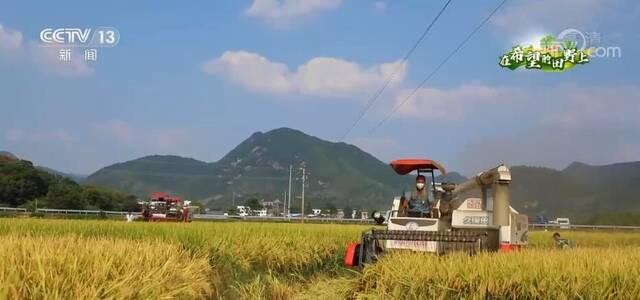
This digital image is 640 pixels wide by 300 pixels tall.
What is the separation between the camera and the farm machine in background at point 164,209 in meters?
41.1

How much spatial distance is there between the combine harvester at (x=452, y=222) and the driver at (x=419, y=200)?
2.0 inches

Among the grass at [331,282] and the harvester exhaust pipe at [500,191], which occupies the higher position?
the harvester exhaust pipe at [500,191]

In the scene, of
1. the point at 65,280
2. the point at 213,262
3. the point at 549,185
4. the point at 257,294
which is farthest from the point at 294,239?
the point at 549,185

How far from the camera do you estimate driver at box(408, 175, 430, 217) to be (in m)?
12.3

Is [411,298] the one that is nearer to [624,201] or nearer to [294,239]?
[294,239]

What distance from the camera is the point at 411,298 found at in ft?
25.6

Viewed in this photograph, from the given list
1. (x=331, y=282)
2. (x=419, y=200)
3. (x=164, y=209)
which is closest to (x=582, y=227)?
(x=164, y=209)

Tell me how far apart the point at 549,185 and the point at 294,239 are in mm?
48363

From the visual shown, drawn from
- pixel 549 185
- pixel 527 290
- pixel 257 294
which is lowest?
pixel 257 294

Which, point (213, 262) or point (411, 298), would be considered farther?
point (213, 262)

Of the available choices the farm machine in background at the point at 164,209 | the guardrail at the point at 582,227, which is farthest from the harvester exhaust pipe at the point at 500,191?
the guardrail at the point at 582,227

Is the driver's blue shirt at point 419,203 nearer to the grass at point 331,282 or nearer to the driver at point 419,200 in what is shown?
the driver at point 419,200

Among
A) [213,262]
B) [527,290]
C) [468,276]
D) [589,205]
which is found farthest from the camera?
[589,205]

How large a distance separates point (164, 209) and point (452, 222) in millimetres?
33560
